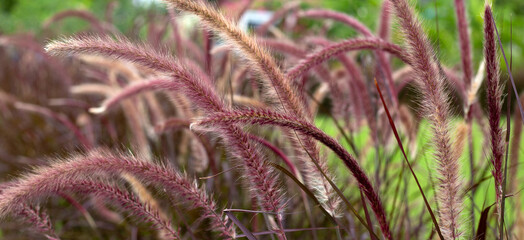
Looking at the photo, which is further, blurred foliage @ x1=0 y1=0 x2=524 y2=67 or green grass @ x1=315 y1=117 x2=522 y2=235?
blurred foliage @ x1=0 y1=0 x2=524 y2=67

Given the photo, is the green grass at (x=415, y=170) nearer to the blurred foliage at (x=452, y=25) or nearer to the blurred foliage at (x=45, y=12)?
the blurred foliage at (x=452, y=25)

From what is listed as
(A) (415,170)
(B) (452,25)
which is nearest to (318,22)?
(B) (452,25)

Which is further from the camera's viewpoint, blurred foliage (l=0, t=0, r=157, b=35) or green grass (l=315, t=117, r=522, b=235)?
blurred foliage (l=0, t=0, r=157, b=35)

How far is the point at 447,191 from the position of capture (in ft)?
2.77

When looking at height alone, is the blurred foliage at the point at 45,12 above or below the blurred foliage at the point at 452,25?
below

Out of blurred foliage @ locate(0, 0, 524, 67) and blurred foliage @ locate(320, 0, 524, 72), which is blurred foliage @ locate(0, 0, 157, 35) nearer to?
blurred foliage @ locate(0, 0, 524, 67)

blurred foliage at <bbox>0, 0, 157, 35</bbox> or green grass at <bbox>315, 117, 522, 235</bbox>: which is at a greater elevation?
green grass at <bbox>315, 117, 522, 235</bbox>

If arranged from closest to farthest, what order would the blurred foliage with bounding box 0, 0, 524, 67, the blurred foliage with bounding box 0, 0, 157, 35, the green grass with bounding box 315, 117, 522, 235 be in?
the green grass with bounding box 315, 117, 522, 235
the blurred foliage with bounding box 0, 0, 524, 67
the blurred foliage with bounding box 0, 0, 157, 35

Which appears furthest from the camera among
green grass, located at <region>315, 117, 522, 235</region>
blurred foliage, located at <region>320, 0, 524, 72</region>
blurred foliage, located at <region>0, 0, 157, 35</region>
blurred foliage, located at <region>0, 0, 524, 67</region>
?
blurred foliage, located at <region>0, 0, 157, 35</region>

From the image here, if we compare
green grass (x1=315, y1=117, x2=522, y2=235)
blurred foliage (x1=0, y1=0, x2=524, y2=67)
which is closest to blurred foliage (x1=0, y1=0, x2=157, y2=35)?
blurred foliage (x1=0, y1=0, x2=524, y2=67)

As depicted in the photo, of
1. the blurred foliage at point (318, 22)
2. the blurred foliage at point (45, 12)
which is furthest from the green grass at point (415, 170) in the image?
the blurred foliage at point (45, 12)

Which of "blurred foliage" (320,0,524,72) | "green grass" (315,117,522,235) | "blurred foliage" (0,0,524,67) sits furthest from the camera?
"blurred foliage" (0,0,524,67)

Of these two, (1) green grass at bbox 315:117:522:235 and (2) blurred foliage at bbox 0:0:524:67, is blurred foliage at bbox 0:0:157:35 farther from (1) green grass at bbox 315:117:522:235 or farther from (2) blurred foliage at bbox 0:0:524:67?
(1) green grass at bbox 315:117:522:235

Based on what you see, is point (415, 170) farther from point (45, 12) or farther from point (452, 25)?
point (45, 12)
